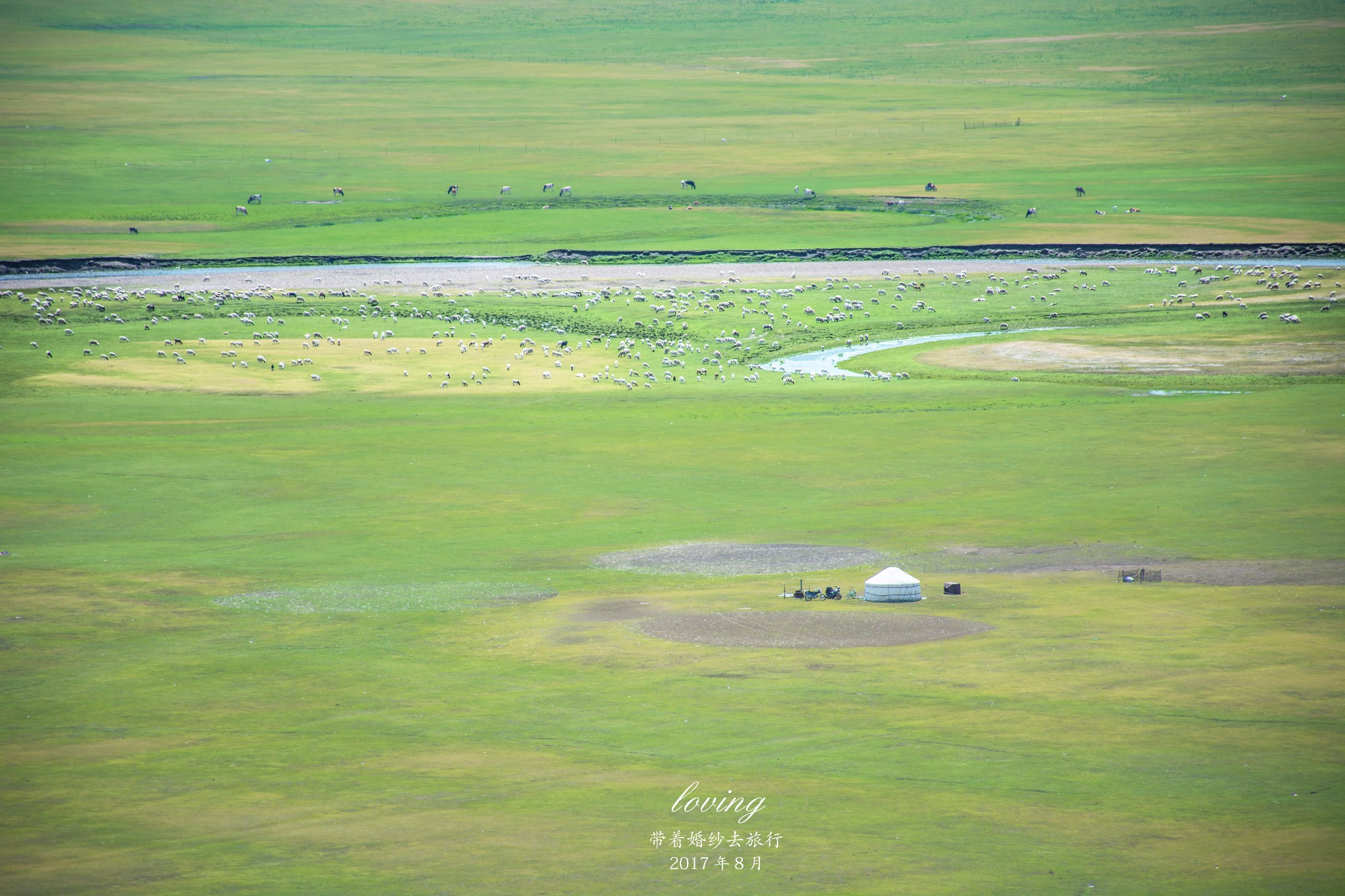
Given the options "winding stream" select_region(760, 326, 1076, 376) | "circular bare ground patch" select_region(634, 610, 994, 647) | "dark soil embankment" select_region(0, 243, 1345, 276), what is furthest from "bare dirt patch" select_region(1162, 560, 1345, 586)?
"dark soil embankment" select_region(0, 243, 1345, 276)

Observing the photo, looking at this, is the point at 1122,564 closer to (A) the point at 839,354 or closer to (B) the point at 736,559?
(B) the point at 736,559

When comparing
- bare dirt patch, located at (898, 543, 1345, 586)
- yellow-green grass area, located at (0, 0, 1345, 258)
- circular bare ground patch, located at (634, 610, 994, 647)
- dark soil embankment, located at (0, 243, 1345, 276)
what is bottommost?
bare dirt patch, located at (898, 543, 1345, 586)

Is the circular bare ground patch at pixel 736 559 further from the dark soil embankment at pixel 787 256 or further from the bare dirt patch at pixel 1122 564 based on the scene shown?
the dark soil embankment at pixel 787 256

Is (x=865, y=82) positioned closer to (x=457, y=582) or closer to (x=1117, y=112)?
(x=1117, y=112)

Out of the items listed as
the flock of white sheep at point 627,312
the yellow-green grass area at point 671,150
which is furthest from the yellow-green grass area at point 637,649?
the yellow-green grass area at point 671,150

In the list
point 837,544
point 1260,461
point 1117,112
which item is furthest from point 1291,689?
point 1117,112

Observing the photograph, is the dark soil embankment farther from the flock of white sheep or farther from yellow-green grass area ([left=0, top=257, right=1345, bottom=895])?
yellow-green grass area ([left=0, top=257, right=1345, bottom=895])
